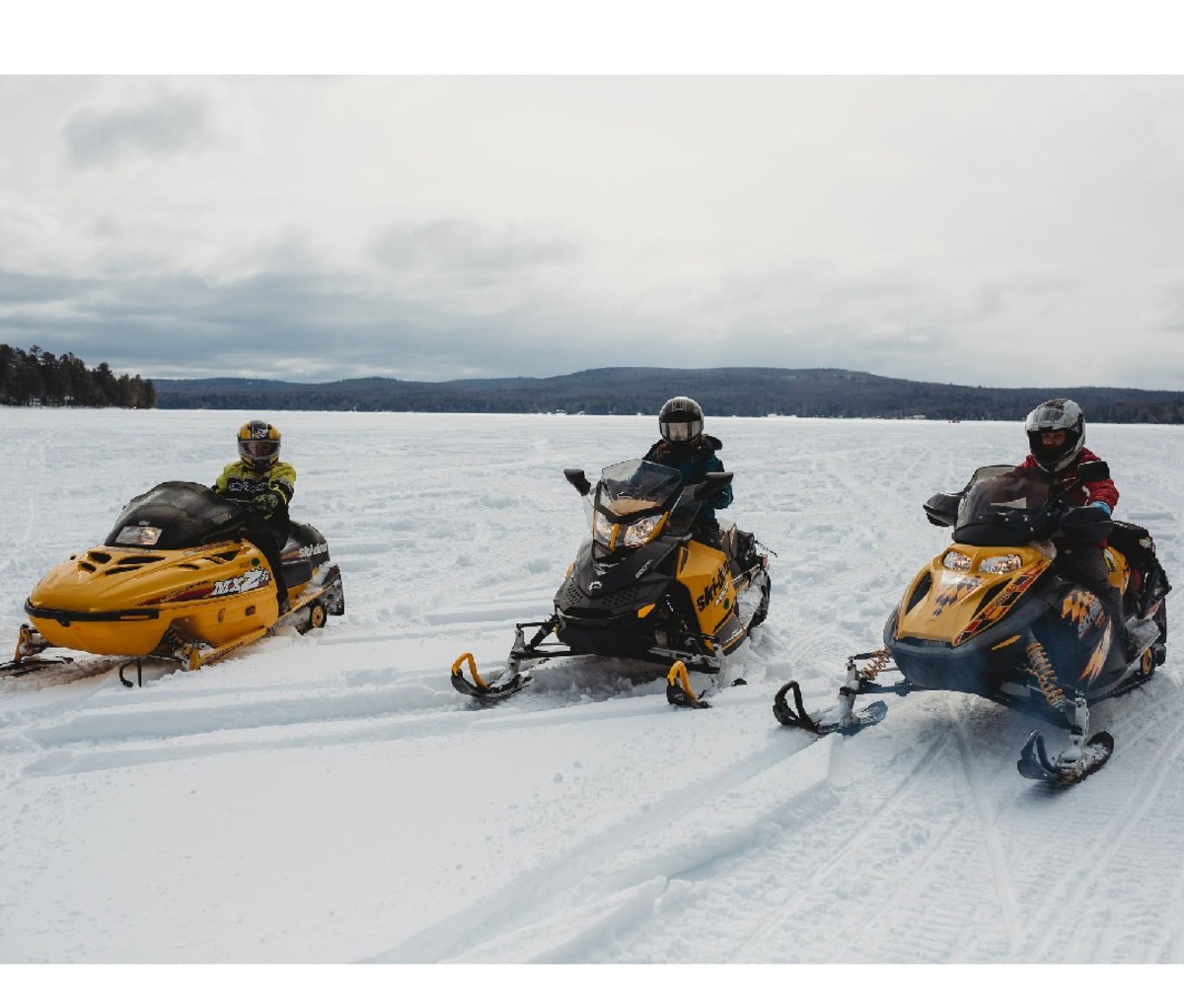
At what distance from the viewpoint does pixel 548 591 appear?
8.02 m

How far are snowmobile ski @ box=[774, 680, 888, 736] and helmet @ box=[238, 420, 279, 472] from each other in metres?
4.05

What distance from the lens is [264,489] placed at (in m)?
6.65

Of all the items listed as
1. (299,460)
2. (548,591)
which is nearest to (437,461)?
(299,460)

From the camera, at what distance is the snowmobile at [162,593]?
17.3 ft

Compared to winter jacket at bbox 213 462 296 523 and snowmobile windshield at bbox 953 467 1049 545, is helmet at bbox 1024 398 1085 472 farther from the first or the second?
winter jacket at bbox 213 462 296 523

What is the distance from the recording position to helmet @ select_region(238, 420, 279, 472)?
6754 mm

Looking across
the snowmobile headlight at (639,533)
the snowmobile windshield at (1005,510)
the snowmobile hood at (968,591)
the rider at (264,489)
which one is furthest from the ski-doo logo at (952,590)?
the rider at (264,489)

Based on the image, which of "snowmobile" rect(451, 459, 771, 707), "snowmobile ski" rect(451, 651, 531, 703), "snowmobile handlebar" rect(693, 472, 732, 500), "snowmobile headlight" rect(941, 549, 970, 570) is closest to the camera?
"snowmobile headlight" rect(941, 549, 970, 570)

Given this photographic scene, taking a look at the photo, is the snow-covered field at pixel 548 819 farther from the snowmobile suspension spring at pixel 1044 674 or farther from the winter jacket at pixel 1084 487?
the winter jacket at pixel 1084 487

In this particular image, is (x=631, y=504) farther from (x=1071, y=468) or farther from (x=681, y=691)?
(x=1071, y=468)

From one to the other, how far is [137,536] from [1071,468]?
17.6 ft

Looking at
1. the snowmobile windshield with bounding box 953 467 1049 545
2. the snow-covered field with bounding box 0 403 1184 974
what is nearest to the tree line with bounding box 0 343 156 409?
the snow-covered field with bounding box 0 403 1184 974
